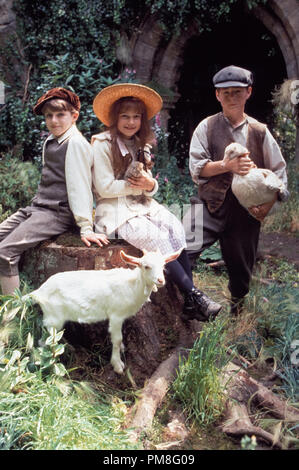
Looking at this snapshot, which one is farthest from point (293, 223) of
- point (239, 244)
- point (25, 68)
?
point (25, 68)

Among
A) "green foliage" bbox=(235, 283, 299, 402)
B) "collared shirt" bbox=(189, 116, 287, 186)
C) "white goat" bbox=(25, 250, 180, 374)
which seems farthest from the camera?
"green foliage" bbox=(235, 283, 299, 402)

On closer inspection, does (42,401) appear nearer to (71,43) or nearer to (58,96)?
(58,96)

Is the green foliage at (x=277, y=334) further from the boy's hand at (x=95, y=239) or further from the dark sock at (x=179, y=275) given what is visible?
the boy's hand at (x=95, y=239)

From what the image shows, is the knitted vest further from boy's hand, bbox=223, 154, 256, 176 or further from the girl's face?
the girl's face

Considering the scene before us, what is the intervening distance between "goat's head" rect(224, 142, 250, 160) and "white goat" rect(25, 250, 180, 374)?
1.00 m

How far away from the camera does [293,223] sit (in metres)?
6.66

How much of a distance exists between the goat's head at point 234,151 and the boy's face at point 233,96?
0.33 m

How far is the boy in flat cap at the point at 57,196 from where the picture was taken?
3.02 meters

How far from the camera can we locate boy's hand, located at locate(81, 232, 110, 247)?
2.99 meters

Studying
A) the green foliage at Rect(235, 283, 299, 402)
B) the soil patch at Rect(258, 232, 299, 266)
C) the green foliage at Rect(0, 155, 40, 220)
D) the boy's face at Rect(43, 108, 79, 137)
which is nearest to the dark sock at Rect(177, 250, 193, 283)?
the green foliage at Rect(235, 283, 299, 402)

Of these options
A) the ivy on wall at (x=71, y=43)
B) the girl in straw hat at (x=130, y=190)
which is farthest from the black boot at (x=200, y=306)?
the ivy on wall at (x=71, y=43)

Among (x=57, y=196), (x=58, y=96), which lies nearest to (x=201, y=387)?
(x=57, y=196)

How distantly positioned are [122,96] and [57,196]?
2.72 feet

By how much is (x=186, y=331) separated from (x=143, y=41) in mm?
5488
